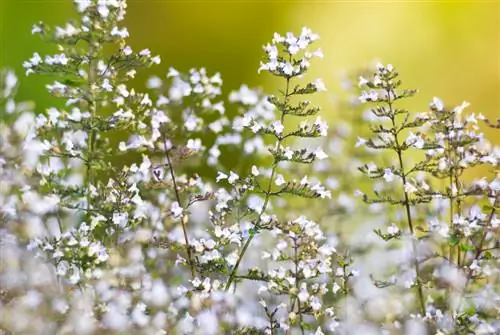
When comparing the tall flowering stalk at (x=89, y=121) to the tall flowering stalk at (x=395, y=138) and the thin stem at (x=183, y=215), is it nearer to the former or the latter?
the thin stem at (x=183, y=215)

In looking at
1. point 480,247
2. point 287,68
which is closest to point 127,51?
point 287,68

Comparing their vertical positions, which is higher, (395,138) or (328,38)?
A: (328,38)

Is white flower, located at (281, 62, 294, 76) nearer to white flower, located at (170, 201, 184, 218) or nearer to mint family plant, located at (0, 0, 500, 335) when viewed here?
mint family plant, located at (0, 0, 500, 335)

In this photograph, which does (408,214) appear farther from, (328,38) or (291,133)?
(328,38)

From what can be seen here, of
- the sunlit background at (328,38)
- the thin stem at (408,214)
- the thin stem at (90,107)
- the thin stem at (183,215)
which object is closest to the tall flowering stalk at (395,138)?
the thin stem at (408,214)

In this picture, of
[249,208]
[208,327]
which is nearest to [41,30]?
[249,208]

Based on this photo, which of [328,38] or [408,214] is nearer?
[408,214]

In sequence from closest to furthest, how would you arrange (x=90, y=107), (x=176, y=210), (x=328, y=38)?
(x=176, y=210)
(x=90, y=107)
(x=328, y=38)

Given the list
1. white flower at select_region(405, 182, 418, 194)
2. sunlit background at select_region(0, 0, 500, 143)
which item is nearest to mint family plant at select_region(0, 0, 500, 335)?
white flower at select_region(405, 182, 418, 194)
